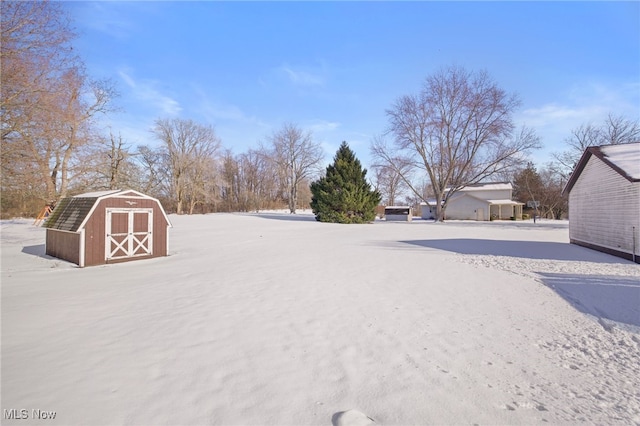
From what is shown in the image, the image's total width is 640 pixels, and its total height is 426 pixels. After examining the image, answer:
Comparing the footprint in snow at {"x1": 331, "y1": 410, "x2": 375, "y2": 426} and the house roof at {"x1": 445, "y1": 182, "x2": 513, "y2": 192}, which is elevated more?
the house roof at {"x1": 445, "y1": 182, "x2": 513, "y2": 192}

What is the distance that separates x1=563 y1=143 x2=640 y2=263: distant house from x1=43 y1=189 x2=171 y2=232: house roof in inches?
702

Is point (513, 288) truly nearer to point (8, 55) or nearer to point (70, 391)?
point (70, 391)

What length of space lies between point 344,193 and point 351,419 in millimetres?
27883

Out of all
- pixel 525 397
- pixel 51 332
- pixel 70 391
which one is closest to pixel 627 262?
pixel 525 397

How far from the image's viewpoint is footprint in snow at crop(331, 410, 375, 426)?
2.52 meters

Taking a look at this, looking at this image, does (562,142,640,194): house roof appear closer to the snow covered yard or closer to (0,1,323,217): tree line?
the snow covered yard

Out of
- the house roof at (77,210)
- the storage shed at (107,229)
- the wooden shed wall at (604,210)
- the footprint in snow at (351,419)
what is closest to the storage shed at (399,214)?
the wooden shed wall at (604,210)

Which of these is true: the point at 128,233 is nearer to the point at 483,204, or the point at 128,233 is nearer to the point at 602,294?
the point at 602,294

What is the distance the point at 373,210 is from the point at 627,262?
22555mm

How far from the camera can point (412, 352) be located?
381cm

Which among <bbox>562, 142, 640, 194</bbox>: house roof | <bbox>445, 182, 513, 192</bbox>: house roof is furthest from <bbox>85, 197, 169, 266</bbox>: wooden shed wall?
<bbox>445, 182, 513, 192</bbox>: house roof

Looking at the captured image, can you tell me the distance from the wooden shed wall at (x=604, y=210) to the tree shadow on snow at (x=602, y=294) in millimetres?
4559

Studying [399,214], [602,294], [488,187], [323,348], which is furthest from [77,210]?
[488,187]

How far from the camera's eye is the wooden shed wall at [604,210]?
422 inches
